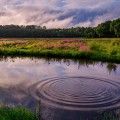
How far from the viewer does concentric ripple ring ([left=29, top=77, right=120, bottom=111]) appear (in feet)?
51.9

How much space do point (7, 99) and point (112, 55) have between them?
1891 centimetres

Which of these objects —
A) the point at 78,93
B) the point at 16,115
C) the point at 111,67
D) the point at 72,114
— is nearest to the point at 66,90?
the point at 78,93

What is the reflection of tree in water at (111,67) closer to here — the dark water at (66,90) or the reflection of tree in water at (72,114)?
the dark water at (66,90)

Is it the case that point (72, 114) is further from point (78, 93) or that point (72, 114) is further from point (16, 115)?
point (78, 93)

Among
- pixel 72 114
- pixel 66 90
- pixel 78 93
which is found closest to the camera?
pixel 72 114

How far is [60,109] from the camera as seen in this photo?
15.2 m

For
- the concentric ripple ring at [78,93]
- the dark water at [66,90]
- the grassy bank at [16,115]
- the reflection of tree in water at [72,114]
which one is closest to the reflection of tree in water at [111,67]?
the dark water at [66,90]

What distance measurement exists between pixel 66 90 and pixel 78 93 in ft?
2.91

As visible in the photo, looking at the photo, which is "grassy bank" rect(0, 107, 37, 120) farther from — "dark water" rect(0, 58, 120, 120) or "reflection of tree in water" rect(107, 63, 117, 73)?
"reflection of tree in water" rect(107, 63, 117, 73)

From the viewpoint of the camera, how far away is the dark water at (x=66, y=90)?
48.4 ft

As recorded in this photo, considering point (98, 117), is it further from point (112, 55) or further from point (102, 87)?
point (112, 55)

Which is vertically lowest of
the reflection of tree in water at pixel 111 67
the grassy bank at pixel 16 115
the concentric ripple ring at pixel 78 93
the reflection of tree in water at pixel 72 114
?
the reflection of tree in water at pixel 72 114

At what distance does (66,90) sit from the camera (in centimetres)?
1873

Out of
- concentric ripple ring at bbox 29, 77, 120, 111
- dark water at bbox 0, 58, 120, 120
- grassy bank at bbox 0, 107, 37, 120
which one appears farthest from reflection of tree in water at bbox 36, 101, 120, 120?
grassy bank at bbox 0, 107, 37, 120
